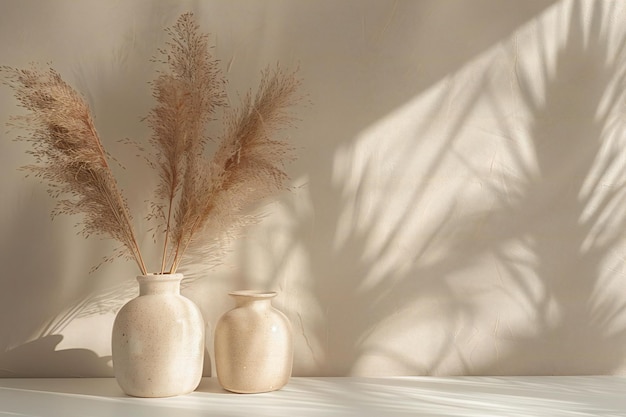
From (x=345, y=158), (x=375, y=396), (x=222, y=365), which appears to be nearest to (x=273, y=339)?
→ (x=222, y=365)

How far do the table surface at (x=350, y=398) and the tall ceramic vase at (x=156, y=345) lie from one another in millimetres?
36

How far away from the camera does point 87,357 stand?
1616 mm

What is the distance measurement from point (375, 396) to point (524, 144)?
0.77 meters

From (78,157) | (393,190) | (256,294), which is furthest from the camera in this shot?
(393,190)

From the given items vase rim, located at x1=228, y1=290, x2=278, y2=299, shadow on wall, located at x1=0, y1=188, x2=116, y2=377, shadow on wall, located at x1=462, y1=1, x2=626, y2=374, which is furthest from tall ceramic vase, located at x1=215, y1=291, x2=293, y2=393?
shadow on wall, located at x1=462, y1=1, x2=626, y2=374

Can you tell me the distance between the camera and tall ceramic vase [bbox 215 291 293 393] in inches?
56.2

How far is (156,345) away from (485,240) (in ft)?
2.87

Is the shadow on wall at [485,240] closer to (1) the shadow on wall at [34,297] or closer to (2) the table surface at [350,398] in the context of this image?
(2) the table surface at [350,398]

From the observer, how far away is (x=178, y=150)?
146 cm

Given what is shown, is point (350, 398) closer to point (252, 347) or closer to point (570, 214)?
point (252, 347)

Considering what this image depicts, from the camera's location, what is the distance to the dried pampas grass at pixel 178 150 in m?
1.41

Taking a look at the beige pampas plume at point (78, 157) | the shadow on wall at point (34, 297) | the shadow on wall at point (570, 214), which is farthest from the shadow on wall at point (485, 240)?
the shadow on wall at point (34, 297)

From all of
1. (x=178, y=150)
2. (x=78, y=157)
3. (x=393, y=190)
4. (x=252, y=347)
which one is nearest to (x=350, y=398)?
(x=252, y=347)

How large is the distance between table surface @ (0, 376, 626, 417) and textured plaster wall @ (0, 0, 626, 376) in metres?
0.09
